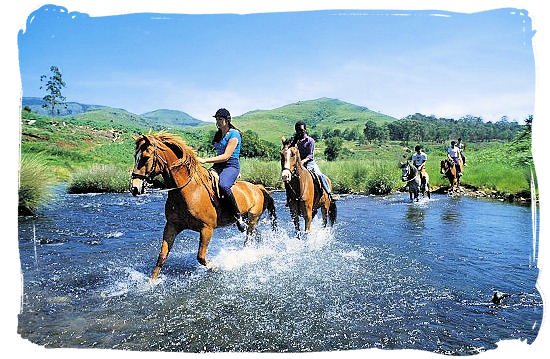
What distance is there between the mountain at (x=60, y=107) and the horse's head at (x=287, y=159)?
2717 millimetres

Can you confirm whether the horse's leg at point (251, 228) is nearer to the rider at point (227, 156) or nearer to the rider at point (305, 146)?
the rider at point (227, 156)

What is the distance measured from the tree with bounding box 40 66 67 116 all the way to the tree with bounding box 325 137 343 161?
16.8 ft

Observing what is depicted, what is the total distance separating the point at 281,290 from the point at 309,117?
3.17 meters

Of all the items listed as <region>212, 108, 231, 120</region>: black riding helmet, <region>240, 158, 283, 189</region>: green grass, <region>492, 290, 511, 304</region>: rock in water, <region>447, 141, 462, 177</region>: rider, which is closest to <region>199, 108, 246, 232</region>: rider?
<region>212, 108, 231, 120</region>: black riding helmet

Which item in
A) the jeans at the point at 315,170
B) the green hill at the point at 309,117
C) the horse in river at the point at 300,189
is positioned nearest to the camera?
the green hill at the point at 309,117

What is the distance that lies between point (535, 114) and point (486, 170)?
3.52 metres

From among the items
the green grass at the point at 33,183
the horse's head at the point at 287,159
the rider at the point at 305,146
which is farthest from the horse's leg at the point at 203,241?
the rider at the point at 305,146

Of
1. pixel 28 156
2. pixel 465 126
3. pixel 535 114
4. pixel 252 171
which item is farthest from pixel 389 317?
pixel 252 171

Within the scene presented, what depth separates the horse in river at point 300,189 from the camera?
→ 6312 millimetres

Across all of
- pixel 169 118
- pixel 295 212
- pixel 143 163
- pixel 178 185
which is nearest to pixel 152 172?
pixel 143 163

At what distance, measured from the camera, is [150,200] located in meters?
12.5

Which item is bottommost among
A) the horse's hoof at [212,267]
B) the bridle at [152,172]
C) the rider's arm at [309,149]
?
the horse's hoof at [212,267]

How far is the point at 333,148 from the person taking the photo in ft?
27.9

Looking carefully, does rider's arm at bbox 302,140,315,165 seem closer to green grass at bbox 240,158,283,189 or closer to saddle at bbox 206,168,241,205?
saddle at bbox 206,168,241,205
